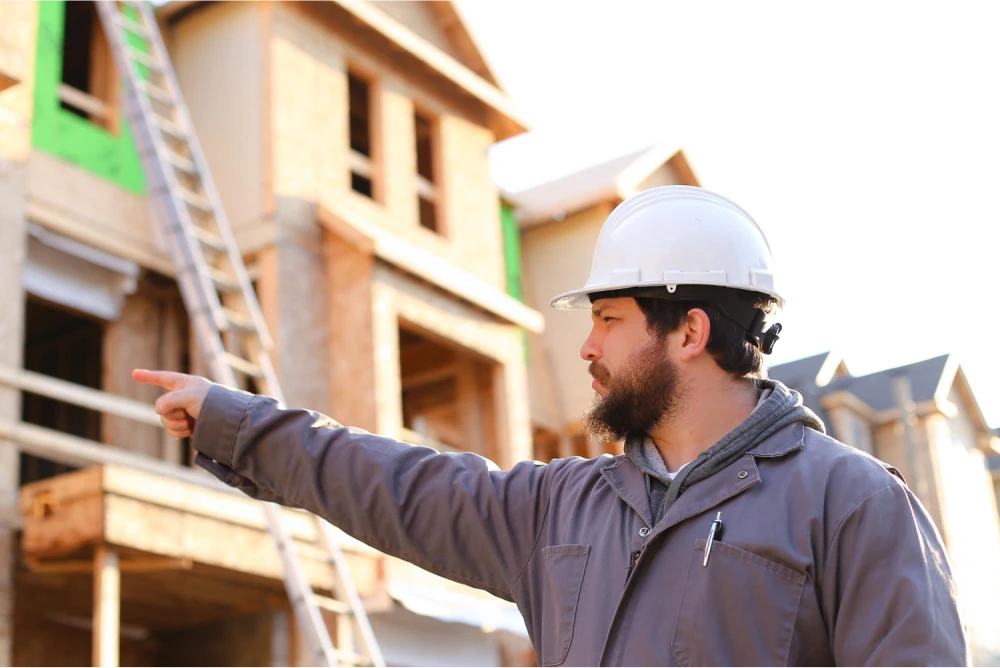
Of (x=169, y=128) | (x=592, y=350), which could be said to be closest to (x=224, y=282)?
(x=169, y=128)

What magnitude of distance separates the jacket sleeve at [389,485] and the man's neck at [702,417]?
383mm

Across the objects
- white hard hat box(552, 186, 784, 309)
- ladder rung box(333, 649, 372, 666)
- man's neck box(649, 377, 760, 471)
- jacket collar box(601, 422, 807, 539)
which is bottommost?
jacket collar box(601, 422, 807, 539)

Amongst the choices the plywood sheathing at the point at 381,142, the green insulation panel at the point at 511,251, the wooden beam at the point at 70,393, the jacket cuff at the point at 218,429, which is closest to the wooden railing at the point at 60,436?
the wooden beam at the point at 70,393

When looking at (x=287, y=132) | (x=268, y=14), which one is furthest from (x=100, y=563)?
(x=268, y=14)

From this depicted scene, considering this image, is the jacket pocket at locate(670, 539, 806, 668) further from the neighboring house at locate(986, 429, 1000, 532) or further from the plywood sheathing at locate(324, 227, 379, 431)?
the neighboring house at locate(986, 429, 1000, 532)

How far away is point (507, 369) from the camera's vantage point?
47.2 ft

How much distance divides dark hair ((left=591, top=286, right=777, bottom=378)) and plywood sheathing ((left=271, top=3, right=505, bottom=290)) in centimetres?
977

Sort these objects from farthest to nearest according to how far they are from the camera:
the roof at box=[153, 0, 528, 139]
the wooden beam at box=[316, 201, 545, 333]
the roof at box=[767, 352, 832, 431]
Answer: the roof at box=[767, 352, 832, 431] < the roof at box=[153, 0, 528, 139] < the wooden beam at box=[316, 201, 545, 333]

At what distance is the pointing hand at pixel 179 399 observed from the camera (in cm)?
364

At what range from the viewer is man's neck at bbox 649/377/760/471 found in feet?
11.0

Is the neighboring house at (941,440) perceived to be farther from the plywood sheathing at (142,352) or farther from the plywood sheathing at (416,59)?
the plywood sheathing at (142,352)

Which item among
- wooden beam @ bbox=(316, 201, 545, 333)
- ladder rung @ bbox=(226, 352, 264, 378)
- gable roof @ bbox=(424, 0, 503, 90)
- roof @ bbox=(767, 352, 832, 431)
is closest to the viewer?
ladder rung @ bbox=(226, 352, 264, 378)

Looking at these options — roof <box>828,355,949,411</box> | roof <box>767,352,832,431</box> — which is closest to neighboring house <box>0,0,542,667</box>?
roof <box>767,352,832,431</box>

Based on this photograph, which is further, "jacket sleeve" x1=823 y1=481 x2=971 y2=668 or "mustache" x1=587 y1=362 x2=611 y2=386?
"mustache" x1=587 y1=362 x2=611 y2=386
